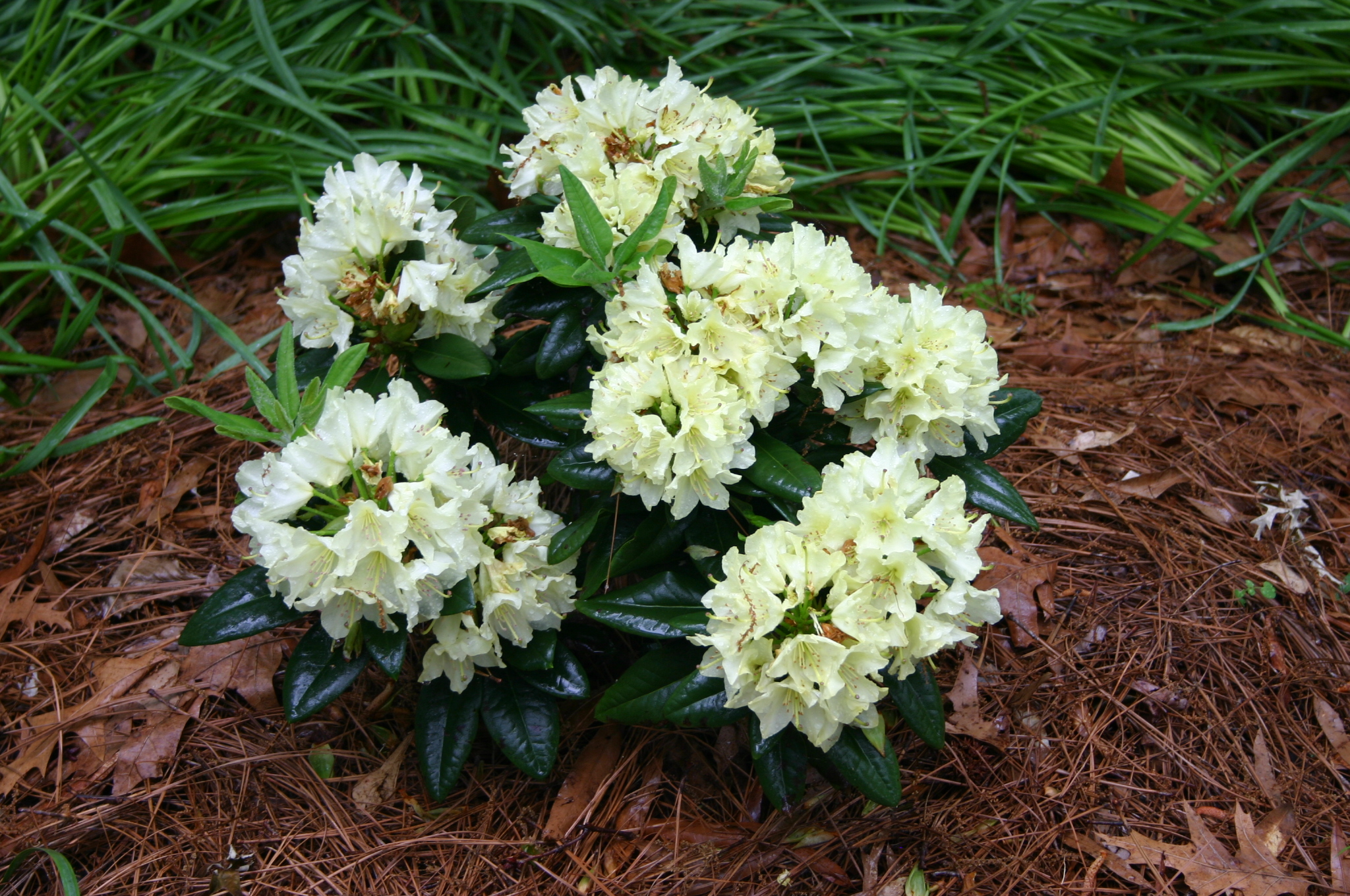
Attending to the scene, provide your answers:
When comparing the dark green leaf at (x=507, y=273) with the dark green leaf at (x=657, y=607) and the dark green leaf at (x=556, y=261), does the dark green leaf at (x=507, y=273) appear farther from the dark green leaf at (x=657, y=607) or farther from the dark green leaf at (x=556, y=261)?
the dark green leaf at (x=657, y=607)

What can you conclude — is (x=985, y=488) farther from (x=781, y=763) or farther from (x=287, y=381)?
(x=287, y=381)

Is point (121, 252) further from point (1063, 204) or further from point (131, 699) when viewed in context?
point (1063, 204)

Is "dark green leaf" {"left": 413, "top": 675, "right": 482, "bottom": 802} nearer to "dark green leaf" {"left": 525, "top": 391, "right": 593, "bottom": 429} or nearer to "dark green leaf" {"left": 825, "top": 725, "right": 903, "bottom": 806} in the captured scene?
"dark green leaf" {"left": 525, "top": 391, "right": 593, "bottom": 429}

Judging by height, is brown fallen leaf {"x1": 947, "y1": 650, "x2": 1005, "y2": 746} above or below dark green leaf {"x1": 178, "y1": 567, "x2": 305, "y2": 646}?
below

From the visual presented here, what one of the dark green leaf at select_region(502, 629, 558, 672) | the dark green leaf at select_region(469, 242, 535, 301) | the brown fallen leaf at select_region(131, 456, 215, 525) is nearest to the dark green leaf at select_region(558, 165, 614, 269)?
the dark green leaf at select_region(469, 242, 535, 301)

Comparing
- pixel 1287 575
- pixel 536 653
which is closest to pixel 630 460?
pixel 536 653

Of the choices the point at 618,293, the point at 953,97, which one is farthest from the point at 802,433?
the point at 953,97

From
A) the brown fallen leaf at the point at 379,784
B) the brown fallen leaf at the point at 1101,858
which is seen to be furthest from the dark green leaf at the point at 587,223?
the brown fallen leaf at the point at 1101,858
